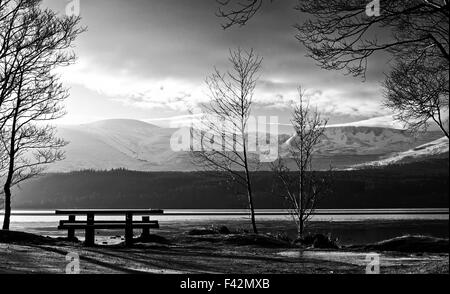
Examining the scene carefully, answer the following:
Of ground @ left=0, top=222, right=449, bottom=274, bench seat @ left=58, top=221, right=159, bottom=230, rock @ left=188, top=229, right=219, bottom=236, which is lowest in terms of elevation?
rock @ left=188, top=229, right=219, bottom=236

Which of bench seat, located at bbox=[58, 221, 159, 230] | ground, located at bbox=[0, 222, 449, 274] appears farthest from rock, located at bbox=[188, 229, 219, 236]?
ground, located at bbox=[0, 222, 449, 274]

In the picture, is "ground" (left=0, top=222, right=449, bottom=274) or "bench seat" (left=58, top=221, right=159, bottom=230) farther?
"bench seat" (left=58, top=221, right=159, bottom=230)

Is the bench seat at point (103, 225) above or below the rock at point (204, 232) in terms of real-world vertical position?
above

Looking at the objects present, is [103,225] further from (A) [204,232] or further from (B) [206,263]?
(B) [206,263]

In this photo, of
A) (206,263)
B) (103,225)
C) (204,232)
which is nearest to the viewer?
(206,263)

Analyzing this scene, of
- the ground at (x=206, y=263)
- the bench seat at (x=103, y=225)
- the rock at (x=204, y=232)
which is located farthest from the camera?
the rock at (x=204, y=232)

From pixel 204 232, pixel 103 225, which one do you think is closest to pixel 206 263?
pixel 103 225

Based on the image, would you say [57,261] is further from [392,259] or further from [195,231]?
[195,231]

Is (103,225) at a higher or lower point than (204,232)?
higher

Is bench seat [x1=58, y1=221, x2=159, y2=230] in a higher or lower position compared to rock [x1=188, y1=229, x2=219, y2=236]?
higher

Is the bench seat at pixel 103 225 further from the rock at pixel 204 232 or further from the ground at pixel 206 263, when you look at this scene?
the rock at pixel 204 232

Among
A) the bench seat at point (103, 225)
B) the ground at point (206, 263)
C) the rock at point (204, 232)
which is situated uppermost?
the bench seat at point (103, 225)

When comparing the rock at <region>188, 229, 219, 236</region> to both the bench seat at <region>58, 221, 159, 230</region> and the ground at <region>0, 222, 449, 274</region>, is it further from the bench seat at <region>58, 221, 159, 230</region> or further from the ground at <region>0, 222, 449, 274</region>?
the ground at <region>0, 222, 449, 274</region>

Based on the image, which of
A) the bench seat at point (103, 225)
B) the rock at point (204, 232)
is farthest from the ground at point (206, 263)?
the rock at point (204, 232)
